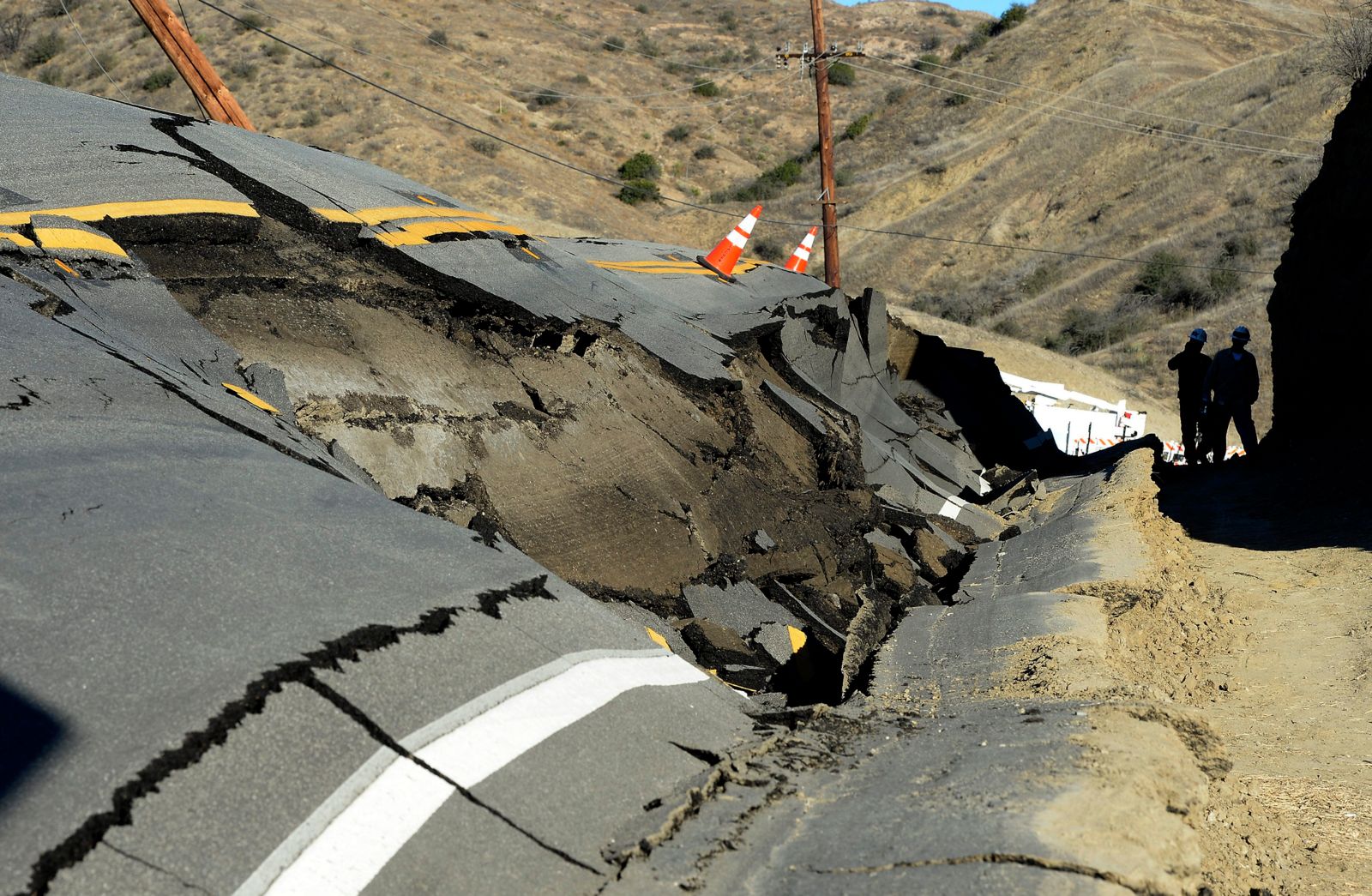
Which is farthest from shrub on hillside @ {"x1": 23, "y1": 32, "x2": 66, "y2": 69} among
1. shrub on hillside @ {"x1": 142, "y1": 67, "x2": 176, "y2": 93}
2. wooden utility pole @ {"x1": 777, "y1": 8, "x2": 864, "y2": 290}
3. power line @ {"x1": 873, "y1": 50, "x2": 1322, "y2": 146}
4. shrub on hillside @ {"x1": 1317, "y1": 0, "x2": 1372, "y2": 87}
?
shrub on hillside @ {"x1": 1317, "y1": 0, "x2": 1372, "y2": 87}

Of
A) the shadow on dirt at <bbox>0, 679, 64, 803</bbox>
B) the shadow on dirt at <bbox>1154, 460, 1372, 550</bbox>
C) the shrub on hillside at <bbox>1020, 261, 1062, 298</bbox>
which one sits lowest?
the shrub on hillside at <bbox>1020, 261, 1062, 298</bbox>

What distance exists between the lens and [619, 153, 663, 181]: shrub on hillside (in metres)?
43.0

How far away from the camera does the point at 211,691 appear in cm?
240

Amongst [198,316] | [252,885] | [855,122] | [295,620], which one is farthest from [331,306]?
[855,122]

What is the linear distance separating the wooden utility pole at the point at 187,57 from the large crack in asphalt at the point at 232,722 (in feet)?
32.8

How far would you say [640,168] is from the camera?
43344 millimetres

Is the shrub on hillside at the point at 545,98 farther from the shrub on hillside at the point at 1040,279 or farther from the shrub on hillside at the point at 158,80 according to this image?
the shrub on hillside at the point at 1040,279

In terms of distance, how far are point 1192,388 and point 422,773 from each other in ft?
41.8

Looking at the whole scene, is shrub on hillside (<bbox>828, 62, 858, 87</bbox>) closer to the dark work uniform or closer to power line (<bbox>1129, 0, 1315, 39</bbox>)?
power line (<bbox>1129, 0, 1315, 39</bbox>)

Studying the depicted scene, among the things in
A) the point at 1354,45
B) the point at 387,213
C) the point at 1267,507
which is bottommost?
the point at 1267,507

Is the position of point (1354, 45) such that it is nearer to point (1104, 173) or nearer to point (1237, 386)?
point (1237, 386)

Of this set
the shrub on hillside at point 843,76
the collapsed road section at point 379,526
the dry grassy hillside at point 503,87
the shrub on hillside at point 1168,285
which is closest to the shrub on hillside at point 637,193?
the dry grassy hillside at point 503,87

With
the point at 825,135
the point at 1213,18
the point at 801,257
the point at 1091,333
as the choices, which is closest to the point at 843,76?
the point at 1213,18

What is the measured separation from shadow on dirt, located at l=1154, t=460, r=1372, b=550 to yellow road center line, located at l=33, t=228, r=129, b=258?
7.82 m
